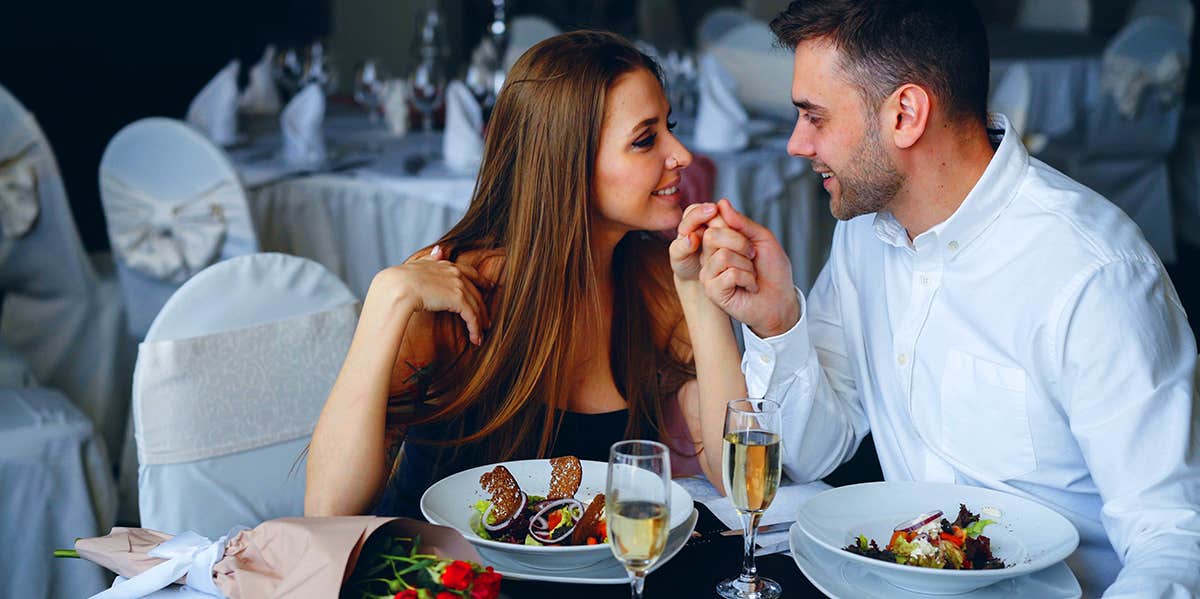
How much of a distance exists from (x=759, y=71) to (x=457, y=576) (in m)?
4.30

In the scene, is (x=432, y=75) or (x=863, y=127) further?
(x=432, y=75)

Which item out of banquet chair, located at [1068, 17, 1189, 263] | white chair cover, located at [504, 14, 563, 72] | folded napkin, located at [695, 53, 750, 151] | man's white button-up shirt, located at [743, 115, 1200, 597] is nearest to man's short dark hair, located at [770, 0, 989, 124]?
man's white button-up shirt, located at [743, 115, 1200, 597]

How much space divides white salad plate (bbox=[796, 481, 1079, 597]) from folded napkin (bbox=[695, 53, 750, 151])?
248 centimetres

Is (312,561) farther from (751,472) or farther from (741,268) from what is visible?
(741,268)

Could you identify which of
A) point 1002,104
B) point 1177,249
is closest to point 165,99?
point 1002,104

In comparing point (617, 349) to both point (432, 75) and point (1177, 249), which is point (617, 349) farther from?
point (1177, 249)

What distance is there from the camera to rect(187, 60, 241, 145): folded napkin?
3988mm

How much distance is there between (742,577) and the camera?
129 cm

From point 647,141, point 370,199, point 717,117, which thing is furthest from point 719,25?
point 647,141

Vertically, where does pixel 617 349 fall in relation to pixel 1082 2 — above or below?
below

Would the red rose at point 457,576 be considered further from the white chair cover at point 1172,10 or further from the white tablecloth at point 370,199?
the white chair cover at point 1172,10

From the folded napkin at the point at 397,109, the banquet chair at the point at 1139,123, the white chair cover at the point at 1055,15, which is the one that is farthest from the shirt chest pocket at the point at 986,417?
the white chair cover at the point at 1055,15

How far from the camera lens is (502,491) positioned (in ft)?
4.61

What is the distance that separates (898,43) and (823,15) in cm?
12
